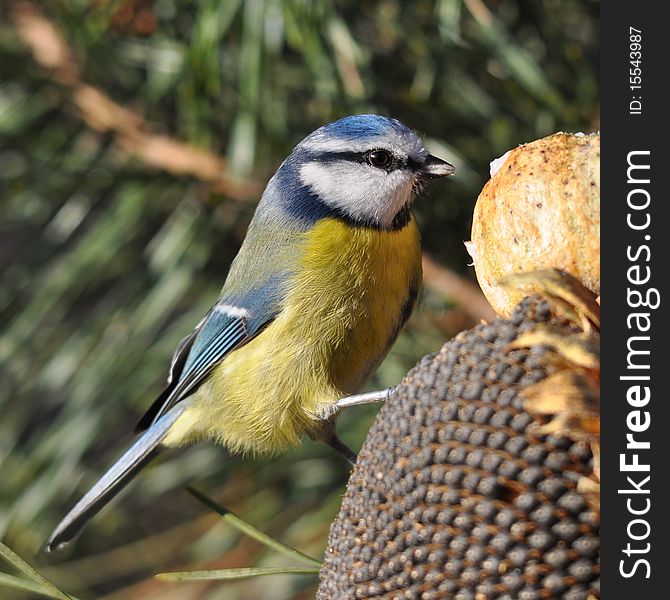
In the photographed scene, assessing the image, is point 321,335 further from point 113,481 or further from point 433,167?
point 113,481

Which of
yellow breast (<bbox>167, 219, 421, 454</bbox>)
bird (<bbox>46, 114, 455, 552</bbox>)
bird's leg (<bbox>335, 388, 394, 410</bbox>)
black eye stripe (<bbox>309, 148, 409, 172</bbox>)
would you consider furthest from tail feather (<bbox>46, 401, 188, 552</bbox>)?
black eye stripe (<bbox>309, 148, 409, 172</bbox>)

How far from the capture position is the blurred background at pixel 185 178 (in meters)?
1.72

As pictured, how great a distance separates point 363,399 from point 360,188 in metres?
0.41

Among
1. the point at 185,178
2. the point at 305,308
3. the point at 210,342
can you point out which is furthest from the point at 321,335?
the point at 185,178

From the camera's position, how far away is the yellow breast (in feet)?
4.94

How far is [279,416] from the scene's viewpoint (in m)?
1.53

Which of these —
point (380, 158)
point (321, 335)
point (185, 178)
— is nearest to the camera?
point (321, 335)

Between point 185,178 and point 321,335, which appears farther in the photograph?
point 185,178

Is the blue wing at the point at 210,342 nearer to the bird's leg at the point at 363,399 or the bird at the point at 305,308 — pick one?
the bird at the point at 305,308

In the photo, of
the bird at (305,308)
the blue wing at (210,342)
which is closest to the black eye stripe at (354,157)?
the bird at (305,308)

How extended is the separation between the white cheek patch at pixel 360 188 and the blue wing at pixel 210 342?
197 mm

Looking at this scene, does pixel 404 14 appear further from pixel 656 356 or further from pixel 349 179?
pixel 656 356

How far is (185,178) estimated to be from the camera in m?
1.77

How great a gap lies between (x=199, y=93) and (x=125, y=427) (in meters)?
1.07
